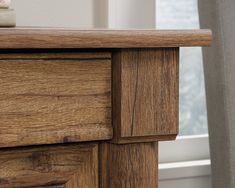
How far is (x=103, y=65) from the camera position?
76 centimetres

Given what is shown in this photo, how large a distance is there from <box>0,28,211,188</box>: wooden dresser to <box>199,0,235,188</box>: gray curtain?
593mm

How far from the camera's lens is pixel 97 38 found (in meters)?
0.71

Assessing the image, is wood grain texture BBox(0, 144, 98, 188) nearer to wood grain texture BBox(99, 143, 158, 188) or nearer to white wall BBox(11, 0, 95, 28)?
wood grain texture BBox(99, 143, 158, 188)

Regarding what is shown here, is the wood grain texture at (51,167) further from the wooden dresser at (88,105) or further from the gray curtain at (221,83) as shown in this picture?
the gray curtain at (221,83)

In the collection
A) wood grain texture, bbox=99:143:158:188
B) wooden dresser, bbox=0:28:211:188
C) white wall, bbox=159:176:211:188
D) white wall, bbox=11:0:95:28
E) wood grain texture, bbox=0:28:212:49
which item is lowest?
white wall, bbox=159:176:211:188

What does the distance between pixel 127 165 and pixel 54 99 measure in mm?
133

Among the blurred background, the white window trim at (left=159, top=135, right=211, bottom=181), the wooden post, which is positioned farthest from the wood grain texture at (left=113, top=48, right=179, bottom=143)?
the white window trim at (left=159, top=135, right=211, bottom=181)

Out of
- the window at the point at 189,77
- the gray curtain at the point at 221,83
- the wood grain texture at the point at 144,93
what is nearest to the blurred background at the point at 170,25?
the window at the point at 189,77

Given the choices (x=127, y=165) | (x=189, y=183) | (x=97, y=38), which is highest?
(x=97, y=38)

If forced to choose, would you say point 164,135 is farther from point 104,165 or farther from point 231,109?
point 231,109

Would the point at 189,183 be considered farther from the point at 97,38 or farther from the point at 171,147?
the point at 97,38

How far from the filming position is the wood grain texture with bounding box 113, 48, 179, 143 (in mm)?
752

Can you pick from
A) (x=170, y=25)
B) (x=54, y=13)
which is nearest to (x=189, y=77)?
(x=170, y=25)

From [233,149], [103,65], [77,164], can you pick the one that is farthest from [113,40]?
[233,149]
